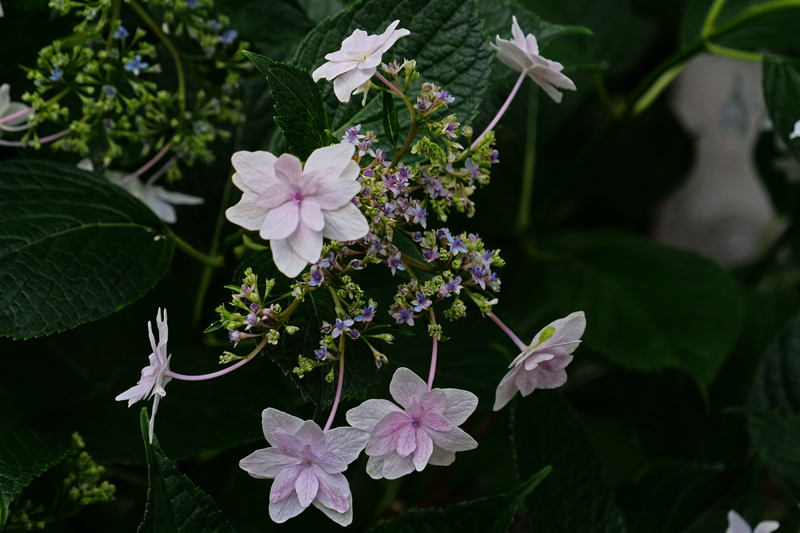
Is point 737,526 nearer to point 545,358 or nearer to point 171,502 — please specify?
point 545,358


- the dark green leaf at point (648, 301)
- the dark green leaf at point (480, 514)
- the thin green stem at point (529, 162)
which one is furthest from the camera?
the thin green stem at point (529, 162)

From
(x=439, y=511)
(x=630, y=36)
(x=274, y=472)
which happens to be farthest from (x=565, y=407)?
(x=630, y=36)

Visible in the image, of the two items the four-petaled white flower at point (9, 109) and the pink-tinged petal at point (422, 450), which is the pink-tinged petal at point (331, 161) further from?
the four-petaled white flower at point (9, 109)

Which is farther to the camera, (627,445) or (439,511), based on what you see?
(627,445)

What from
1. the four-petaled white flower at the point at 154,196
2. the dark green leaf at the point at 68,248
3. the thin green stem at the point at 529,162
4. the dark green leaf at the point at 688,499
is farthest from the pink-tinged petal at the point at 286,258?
the thin green stem at the point at 529,162

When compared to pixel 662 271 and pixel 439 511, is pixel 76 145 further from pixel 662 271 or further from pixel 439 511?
pixel 662 271

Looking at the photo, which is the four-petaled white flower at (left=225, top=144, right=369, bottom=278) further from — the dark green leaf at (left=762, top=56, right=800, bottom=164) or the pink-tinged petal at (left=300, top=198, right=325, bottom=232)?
the dark green leaf at (left=762, top=56, right=800, bottom=164)

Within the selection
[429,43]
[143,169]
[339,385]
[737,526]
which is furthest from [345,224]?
[737,526]
